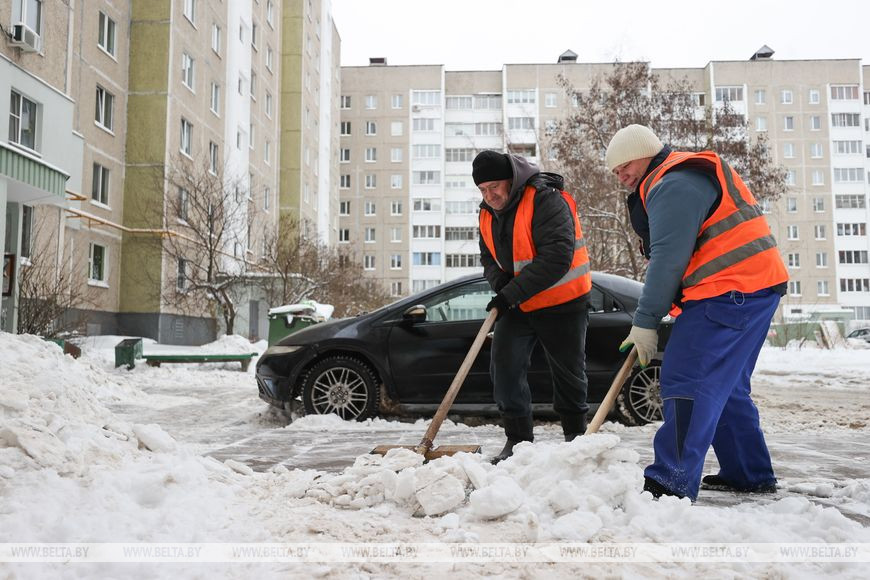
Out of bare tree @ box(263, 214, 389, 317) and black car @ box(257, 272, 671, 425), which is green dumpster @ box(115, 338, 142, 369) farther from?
bare tree @ box(263, 214, 389, 317)

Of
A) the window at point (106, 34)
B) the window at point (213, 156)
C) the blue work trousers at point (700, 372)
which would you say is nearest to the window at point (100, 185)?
the window at point (106, 34)

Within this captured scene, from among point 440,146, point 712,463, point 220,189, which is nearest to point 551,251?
point 712,463

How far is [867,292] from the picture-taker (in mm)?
66688

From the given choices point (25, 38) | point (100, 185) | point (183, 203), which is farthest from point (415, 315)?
point (100, 185)

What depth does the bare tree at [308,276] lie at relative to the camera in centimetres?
2303

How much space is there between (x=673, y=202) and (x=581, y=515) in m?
1.49

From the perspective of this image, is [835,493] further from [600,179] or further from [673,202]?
[600,179]

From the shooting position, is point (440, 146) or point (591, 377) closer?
point (591, 377)

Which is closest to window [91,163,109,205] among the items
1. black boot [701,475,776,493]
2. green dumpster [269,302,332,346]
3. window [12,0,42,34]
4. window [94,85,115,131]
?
window [94,85,115,131]

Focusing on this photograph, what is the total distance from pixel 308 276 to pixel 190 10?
39.0 ft

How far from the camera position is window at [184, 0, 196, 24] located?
2689 cm

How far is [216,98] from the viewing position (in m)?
30.7

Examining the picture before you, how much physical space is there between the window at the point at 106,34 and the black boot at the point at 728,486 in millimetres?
24537

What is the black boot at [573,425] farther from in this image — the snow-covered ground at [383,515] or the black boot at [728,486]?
the snow-covered ground at [383,515]
